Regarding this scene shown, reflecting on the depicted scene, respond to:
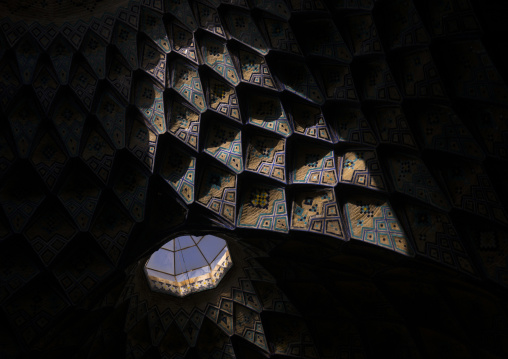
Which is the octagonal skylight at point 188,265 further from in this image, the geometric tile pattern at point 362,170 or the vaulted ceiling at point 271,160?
the geometric tile pattern at point 362,170

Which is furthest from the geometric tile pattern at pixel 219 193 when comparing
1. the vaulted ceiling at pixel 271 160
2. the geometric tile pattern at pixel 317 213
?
the geometric tile pattern at pixel 317 213

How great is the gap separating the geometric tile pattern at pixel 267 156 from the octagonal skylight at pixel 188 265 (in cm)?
265

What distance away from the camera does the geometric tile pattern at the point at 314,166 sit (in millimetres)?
7520

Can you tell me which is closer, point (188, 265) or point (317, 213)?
point (317, 213)

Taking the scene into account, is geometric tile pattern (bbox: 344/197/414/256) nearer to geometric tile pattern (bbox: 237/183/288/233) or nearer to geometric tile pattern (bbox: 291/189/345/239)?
geometric tile pattern (bbox: 291/189/345/239)

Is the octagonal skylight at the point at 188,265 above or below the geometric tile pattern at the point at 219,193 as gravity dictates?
below

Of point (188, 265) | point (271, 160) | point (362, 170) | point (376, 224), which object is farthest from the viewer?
point (188, 265)

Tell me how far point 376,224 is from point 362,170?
82 cm

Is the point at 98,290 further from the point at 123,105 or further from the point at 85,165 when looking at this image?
the point at 123,105

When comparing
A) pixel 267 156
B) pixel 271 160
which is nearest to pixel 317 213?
pixel 271 160

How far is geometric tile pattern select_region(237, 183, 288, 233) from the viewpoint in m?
7.59

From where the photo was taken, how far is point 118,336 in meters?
9.08

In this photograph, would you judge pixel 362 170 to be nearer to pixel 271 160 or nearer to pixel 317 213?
pixel 317 213

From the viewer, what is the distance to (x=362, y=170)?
7.30 metres
